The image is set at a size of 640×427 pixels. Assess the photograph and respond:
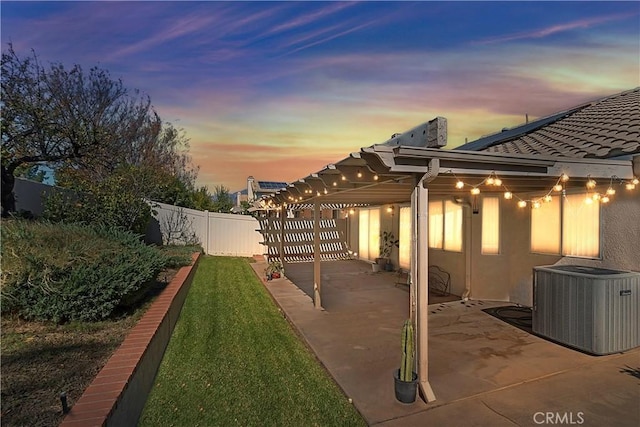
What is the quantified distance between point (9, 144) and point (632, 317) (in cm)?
1141

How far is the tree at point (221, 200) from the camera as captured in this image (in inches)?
936

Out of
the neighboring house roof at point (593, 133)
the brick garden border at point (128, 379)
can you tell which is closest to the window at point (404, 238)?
the neighboring house roof at point (593, 133)

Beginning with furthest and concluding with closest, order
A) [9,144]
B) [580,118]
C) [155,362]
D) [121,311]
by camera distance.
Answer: [580,118] → [9,144] → [121,311] → [155,362]

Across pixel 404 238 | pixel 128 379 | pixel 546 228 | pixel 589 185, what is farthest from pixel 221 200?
pixel 589 185

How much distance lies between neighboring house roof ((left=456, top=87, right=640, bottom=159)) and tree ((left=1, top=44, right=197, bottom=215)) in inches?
377

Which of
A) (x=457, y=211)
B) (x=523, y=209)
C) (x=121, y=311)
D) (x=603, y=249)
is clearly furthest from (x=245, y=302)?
(x=603, y=249)

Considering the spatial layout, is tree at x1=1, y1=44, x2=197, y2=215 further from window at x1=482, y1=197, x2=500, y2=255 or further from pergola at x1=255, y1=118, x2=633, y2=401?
window at x1=482, y1=197, x2=500, y2=255

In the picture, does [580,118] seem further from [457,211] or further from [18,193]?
[18,193]

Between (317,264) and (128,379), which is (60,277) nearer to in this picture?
(128,379)

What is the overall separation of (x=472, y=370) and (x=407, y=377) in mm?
1266

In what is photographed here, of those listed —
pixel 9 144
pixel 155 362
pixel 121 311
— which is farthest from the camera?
pixel 9 144

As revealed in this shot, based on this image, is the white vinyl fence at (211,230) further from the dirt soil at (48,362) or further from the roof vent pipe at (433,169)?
the roof vent pipe at (433,169)

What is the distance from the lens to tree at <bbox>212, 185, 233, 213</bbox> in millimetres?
23775

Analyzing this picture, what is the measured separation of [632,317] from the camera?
16.6 ft
